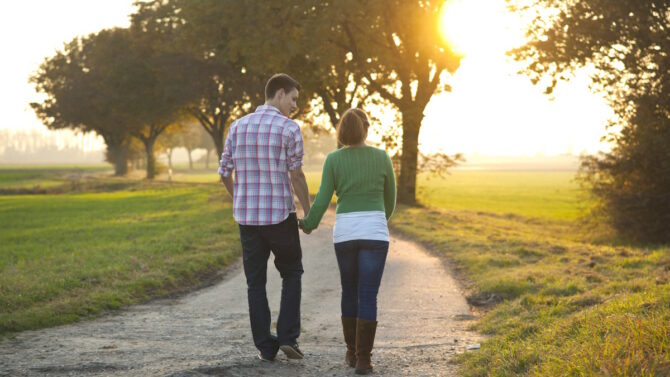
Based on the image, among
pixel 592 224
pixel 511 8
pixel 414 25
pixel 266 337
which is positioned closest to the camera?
pixel 266 337

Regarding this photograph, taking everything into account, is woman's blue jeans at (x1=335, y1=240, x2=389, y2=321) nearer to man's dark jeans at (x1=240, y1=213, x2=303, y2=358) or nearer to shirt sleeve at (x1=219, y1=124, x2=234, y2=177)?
man's dark jeans at (x1=240, y1=213, x2=303, y2=358)

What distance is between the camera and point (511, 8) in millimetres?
20531

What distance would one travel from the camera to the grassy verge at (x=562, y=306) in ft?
15.1

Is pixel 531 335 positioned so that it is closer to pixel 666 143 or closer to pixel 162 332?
pixel 162 332

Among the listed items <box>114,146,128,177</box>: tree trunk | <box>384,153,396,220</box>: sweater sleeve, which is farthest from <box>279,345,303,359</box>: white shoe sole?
<box>114,146,128,177</box>: tree trunk

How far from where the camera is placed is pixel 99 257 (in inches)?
531

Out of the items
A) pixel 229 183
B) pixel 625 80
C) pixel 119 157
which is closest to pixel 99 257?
pixel 229 183

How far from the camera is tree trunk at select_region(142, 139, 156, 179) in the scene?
63481mm

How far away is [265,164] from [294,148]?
266 mm

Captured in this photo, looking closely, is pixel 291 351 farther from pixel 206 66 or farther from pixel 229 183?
pixel 206 66

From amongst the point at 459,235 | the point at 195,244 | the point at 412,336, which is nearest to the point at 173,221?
the point at 195,244

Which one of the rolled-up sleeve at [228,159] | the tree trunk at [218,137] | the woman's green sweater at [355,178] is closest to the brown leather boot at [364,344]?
the woman's green sweater at [355,178]

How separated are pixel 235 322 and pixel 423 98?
19.9 meters

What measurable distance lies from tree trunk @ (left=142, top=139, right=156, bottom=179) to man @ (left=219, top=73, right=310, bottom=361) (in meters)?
59.6
